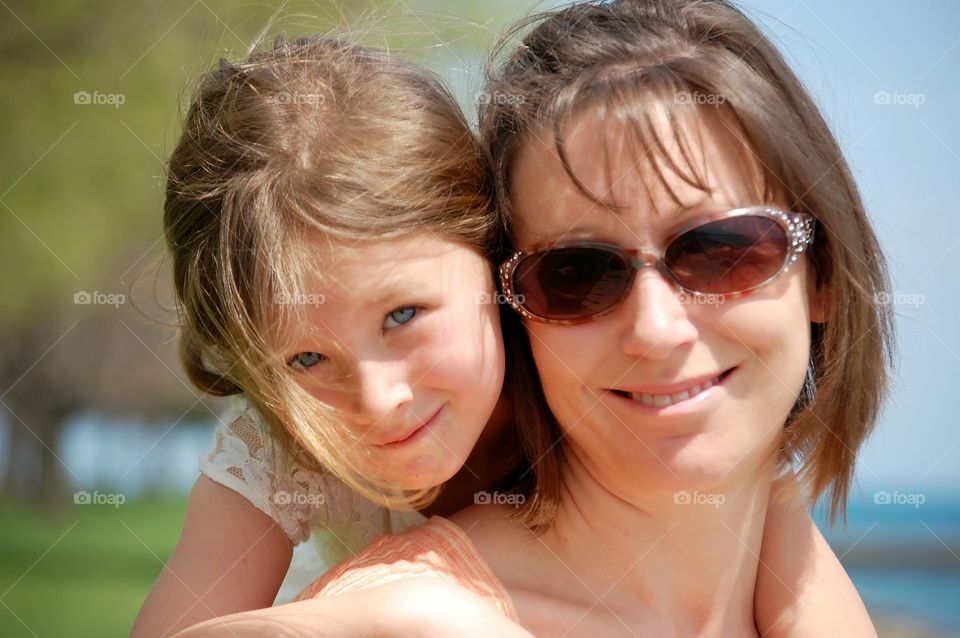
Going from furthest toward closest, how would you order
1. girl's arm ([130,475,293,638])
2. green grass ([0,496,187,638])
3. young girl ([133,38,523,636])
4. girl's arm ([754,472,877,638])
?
green grass ([0,496,187,638]) → girl's arm ([130,475,293,638]) → girl's arm ([754,472,877,638]) → young girl ([133,38,523,636])

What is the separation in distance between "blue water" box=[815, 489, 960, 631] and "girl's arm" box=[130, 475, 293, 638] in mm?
3294

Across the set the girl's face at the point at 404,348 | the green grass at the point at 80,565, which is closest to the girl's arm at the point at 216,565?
the girl's face at the point at 404,348

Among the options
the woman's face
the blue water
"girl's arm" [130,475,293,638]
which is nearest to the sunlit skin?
the woman's face

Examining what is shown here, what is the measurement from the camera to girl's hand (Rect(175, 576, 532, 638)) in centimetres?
156

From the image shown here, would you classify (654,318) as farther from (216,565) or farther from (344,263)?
(216,565)

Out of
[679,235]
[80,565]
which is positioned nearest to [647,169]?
[679,235]

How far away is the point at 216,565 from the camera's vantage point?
272 centimetres

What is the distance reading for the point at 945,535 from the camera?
13164 mm

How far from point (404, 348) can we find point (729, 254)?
2.37 ft

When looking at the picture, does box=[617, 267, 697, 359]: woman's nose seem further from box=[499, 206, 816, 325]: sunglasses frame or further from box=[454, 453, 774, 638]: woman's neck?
box=[454, 453, 774, 638]: woman's neck

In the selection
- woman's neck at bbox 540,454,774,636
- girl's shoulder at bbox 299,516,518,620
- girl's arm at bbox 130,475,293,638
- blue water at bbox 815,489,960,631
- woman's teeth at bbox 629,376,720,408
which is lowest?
blue water at bbox 815,489,960,631

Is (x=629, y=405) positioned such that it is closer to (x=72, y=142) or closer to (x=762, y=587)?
(x=762, y=587)

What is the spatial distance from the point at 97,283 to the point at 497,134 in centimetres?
898

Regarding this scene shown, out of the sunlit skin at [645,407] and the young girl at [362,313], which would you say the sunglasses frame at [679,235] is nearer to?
the sunlit skin at [645,407]
